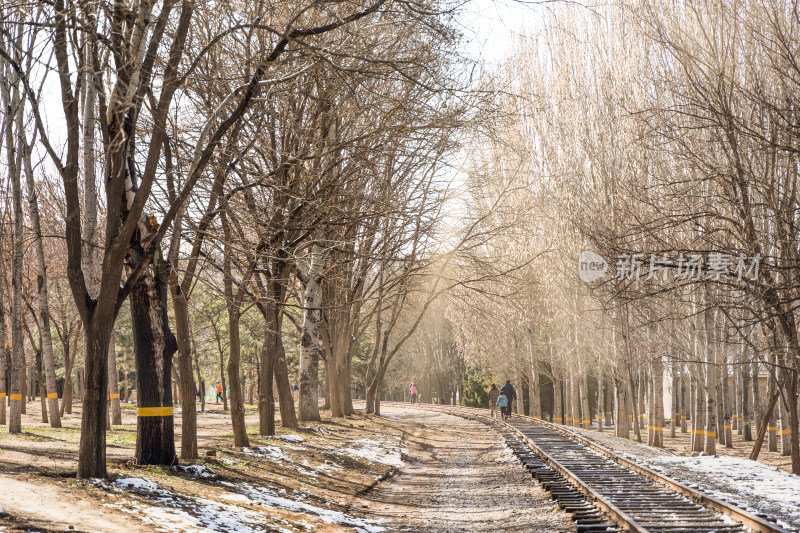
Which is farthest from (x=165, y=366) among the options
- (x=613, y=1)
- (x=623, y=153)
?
(x=613, y=1)

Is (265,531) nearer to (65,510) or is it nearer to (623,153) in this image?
(65,510)

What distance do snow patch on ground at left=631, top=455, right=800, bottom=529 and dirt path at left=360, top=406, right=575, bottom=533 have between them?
7.94 ft

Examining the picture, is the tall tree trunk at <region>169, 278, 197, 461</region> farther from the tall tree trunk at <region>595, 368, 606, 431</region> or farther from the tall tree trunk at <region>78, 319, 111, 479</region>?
the tall tree trunk at <region>595, 368, 606, 431</region>

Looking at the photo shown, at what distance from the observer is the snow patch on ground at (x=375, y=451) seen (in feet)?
55.8

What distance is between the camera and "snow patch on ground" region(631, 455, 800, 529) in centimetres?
963

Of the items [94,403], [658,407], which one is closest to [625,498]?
[94,403]

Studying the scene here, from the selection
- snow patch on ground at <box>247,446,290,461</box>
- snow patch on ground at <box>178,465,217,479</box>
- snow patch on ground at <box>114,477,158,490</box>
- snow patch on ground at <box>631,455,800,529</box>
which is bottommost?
snow patch on ground at <box>631,455,800,529</box>

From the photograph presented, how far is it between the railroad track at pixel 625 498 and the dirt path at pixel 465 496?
0.31 m

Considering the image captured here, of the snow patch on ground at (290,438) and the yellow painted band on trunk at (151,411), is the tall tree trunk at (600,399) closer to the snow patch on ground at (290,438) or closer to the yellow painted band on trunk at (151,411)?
the snow patch on ground at (290,438)

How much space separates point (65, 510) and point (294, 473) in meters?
5.88

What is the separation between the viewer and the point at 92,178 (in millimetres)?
13891

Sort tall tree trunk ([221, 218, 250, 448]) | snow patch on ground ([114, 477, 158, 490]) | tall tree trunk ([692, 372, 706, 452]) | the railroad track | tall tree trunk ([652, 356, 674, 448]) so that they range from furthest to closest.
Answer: tall tree trunk ([652, 356, 674, 448]) → tall tree trunk ([692, 372, 706, 452]) → tall tree trunk ([221, 218, 250, 448]) → snow patch on ground ([114, 477, 158, 490]) → the railroad track

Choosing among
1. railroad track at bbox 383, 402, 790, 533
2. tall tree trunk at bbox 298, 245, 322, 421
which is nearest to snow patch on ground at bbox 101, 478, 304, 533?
railroad track at bbox 383, 402, 790, 533

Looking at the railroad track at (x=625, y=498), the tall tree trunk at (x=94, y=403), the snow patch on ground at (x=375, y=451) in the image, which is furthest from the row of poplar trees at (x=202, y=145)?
the railroad track at (x=625, y=498)
